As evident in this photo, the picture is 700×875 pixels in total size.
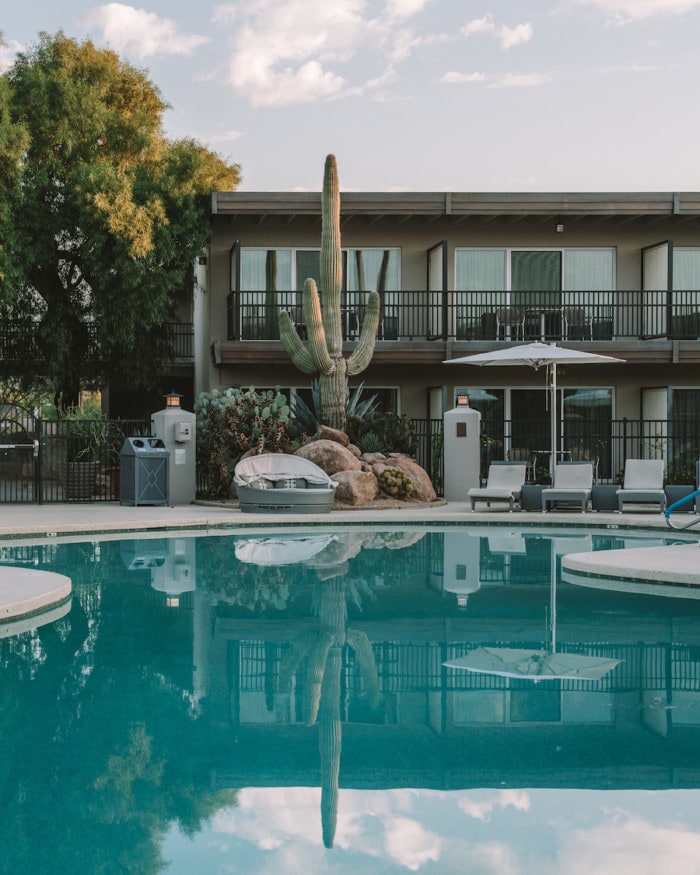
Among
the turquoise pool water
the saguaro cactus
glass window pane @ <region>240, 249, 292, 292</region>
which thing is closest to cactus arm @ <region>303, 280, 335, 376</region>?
the saguaro cactus

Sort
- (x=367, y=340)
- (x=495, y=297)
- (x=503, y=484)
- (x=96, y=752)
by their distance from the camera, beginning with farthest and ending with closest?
(x=495, y=297) → (x=367, y=340) → (x=503, y=484) → (x=96, y=752)

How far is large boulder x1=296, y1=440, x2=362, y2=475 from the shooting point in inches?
768

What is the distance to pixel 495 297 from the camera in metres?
24.2

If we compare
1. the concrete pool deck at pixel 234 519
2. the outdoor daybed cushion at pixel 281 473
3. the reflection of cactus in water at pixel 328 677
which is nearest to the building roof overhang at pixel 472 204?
the outdoor daybed cushion at pixel 281 473

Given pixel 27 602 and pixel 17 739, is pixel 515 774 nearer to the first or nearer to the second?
pixel 17 739

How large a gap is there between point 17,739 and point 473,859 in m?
2.64

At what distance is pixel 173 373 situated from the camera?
27.9 m

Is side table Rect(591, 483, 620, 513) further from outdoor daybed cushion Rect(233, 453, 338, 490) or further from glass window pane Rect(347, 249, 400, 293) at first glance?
glass window pane Rect(347, 249, 400, 293)

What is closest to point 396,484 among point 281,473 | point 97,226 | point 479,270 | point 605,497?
A: point 281,473

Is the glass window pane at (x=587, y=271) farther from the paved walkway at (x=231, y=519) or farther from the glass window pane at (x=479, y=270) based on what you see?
the paved walkway at (x=231, y=519)

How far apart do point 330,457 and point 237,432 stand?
199cm

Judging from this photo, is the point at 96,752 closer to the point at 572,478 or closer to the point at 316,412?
the point at 572,478

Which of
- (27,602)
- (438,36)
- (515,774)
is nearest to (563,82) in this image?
(438,36)

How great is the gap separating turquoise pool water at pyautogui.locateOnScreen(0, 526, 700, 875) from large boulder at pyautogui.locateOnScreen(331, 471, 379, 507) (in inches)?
325
